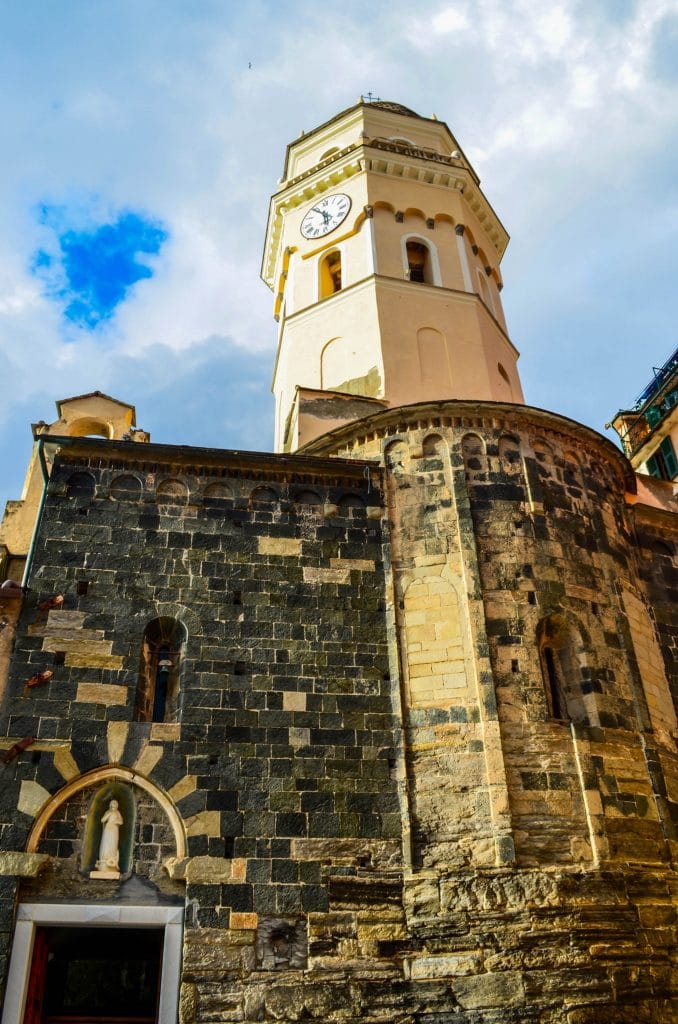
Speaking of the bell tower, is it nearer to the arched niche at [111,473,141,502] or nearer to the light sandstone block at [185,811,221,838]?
the arched niche at [111,473,141,502]

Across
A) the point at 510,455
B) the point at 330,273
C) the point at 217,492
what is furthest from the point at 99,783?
the point at 330,273

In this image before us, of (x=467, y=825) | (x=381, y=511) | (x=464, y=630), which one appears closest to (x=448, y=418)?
(x=381, y=511)

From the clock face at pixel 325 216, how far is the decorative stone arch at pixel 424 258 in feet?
4.85

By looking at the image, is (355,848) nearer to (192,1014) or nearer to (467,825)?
(467,825)

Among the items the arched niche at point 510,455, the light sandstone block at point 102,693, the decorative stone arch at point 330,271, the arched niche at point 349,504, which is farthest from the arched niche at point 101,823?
the decorative stone arch at point 330,271

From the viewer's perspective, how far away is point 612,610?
39.0ft

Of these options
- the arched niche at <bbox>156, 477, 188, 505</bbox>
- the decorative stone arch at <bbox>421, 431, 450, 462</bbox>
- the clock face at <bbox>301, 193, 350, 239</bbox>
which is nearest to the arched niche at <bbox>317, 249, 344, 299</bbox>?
the clock face at <bbox>301, 193, 350, 239</bbox>

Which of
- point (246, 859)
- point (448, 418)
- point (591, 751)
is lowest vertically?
point (246, 859)

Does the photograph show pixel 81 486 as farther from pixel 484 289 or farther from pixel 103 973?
pixel 484 289

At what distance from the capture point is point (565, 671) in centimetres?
1128

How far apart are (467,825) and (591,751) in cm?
176

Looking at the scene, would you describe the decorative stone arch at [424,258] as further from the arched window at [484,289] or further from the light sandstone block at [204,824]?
the light sandstone block at [204,824]

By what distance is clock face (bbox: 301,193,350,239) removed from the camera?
63.4 feet

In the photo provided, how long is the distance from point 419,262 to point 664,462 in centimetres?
725
